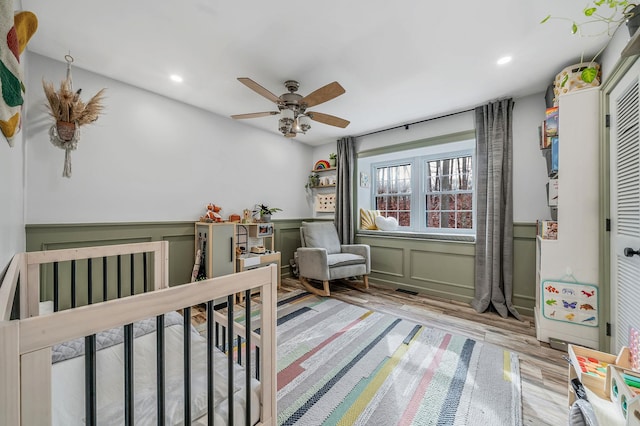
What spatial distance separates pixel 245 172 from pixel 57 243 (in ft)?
6.46

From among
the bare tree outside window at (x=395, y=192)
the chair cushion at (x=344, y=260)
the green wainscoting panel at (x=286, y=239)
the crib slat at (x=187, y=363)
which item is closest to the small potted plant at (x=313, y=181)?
the green wainscoting panel at (x=286, y=239)

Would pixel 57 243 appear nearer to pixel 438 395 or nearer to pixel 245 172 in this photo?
pixel 245 172

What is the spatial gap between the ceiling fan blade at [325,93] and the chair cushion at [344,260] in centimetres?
188

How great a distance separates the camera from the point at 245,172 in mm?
3484

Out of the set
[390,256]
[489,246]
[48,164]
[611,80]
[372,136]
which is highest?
[372,136]

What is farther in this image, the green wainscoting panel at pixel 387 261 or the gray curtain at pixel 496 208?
the green wainscoting panel at pixel 387 261

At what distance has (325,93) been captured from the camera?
1.91m

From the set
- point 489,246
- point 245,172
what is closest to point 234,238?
point 245,172

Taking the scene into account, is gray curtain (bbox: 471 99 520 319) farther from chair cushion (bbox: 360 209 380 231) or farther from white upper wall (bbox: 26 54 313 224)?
white upper wall (bbox: 26 54 313 224)

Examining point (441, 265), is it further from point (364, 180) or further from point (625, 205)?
point (625, 205)

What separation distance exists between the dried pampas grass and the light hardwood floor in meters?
2.67

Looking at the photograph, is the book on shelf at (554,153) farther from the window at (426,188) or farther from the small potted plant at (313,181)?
the small potted plant at (313,181)

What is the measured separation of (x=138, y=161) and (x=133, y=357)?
2.23m

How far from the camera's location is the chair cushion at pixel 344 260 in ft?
10.4
